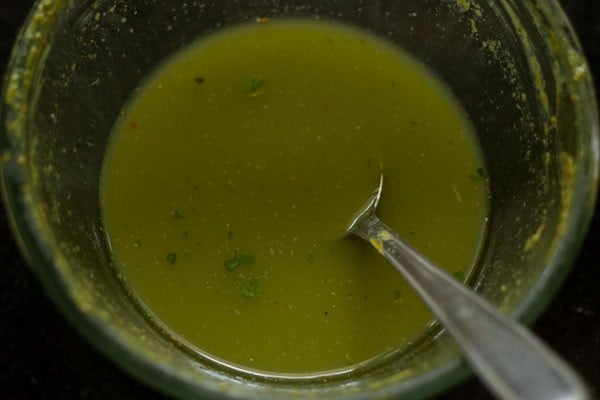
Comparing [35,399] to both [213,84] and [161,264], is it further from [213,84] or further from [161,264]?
[213,84]

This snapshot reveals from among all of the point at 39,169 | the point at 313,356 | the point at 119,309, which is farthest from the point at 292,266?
the point at 39,169

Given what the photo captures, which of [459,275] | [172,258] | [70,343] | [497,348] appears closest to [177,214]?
[172,258]

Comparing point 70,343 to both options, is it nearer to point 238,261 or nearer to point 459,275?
point 238,261

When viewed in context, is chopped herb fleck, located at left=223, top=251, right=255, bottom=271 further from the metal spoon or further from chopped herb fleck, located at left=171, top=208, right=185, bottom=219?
the metal spoon

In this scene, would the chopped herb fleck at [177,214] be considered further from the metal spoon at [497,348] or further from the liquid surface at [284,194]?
the metal spoon at [497,348]

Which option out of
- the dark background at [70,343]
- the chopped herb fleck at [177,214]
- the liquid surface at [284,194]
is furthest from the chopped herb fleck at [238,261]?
the dark background at [70,343]

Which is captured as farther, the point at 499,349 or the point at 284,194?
the point at 284,194
